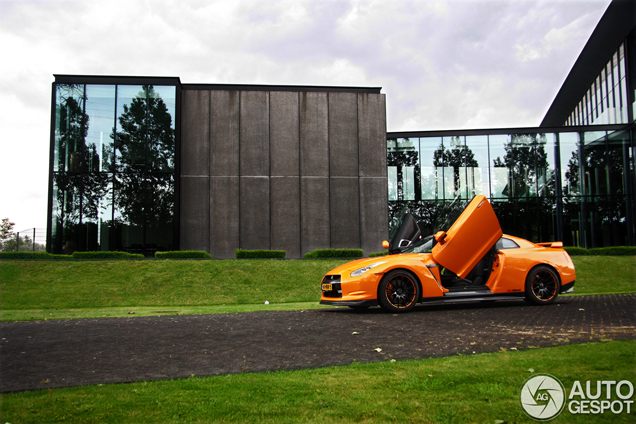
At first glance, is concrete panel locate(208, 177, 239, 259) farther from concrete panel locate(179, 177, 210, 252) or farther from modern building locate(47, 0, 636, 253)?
concrete panel locate(179, 177, 210, 252)

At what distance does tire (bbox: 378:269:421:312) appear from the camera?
8305mm

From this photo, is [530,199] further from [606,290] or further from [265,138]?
[265,138]

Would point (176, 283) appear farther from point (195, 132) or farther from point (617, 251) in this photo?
point (617, 251)

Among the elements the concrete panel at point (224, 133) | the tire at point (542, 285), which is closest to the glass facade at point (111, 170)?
the concrete panel at point (224, 133)

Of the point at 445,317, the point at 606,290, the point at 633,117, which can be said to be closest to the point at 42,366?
the point at 445,317

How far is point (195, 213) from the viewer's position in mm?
24328

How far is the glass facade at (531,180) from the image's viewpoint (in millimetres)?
26938

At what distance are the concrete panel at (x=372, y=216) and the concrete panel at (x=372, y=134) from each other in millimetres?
741

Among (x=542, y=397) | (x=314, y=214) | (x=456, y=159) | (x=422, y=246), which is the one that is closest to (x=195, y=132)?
(x=314, y=214)

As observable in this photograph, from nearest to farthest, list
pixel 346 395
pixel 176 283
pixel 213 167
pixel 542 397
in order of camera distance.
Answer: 1. pixel 542 397
2. pixel 346 395
3. pixel 176 283
4. pixel 213 167

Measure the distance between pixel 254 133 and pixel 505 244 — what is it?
57.4 feet

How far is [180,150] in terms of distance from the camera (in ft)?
80.3

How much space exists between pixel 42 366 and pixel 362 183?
69.8ft

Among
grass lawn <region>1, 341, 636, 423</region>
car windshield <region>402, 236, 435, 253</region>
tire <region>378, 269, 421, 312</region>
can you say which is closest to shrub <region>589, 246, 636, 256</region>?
car windshield <region>402, 236, 435, 253</region>
